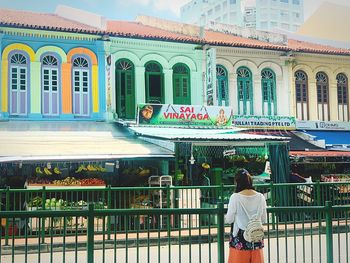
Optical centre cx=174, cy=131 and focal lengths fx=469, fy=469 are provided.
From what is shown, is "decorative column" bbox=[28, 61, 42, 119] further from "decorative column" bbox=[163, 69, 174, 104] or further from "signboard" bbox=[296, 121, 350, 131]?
"signboard" bbox=[296, 121, 350, 131]

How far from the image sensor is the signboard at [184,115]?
15914 mm

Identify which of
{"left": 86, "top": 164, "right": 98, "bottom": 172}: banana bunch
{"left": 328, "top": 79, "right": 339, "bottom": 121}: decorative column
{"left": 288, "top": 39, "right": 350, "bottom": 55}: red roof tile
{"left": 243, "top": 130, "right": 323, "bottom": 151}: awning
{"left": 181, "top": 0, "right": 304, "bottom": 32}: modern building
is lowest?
{"left": 86, "top": 164, "right": 98, "bottom": 172}: banana bunch

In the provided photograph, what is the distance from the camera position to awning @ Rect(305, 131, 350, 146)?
18.8m

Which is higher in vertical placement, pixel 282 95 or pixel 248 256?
pixel 282 95

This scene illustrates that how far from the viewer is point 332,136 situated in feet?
63.4

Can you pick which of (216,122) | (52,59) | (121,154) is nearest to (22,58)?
(52,59)

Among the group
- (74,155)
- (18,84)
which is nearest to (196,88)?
(18,84)

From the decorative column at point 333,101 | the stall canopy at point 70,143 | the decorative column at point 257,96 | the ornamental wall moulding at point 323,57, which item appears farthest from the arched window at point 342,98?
the stall canopy at point 70,143

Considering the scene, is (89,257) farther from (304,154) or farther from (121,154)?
(304,154)

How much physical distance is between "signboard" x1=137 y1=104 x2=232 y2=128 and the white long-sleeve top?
10839mm

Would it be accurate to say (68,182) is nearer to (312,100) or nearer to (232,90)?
(232,90)

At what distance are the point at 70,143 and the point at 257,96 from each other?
27.2 feet

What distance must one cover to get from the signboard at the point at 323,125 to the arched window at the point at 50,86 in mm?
9452

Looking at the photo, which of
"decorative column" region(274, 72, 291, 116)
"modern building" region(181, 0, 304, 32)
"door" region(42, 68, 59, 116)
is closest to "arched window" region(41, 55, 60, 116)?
"door" region(42, 68, 59, 116)
